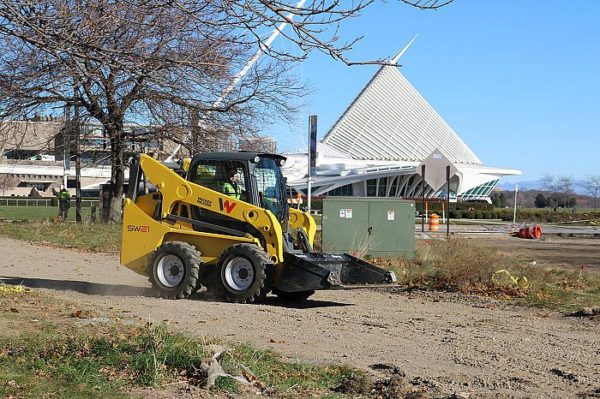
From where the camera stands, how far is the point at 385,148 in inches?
4097

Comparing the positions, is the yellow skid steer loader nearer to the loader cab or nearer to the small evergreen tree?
the loader cab

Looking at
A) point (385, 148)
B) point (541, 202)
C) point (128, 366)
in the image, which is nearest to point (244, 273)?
point (128, 366)

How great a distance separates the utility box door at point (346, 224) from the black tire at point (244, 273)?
8.23 meters

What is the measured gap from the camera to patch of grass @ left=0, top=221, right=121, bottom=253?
88.8ft

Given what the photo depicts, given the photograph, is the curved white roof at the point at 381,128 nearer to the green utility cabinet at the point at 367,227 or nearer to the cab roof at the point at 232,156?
the green utility cabinet at the point at 367,227

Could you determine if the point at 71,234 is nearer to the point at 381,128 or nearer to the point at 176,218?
the point at 176,218

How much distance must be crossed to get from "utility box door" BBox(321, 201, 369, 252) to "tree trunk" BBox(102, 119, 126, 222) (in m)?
13.6

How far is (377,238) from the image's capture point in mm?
21969

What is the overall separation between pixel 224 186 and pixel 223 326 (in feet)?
12.4

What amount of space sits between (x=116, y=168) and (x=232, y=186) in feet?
72.0

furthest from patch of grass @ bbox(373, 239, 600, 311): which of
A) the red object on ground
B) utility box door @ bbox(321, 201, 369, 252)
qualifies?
the red object on ground

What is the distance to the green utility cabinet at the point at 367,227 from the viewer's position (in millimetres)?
21906

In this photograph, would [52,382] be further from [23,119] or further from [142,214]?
[23,119]

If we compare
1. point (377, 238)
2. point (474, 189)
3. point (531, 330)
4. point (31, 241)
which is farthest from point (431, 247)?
point (474, 189)
